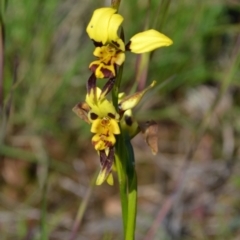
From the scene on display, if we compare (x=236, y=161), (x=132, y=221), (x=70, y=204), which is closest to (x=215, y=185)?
(x=236, y=161)

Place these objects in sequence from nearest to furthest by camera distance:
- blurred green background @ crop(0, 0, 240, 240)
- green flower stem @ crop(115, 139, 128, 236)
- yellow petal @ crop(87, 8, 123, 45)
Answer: yellow petal @ crop(87, 8, 123, 45) → green flower stem @ crop(115, 139, 128, 236) → blurred green background @ crop(0, 0, 240, 240)

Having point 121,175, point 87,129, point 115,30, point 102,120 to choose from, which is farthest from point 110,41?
point 87,129

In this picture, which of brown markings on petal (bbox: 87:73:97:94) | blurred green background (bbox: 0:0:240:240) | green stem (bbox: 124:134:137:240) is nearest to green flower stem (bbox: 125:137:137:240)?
green stem (bbox: 124:134:137:240)

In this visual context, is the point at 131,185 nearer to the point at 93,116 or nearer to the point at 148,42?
the point at 93,116

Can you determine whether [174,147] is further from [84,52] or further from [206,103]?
[84,52]

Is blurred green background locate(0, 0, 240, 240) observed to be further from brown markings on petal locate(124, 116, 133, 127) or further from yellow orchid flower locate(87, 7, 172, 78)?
yellow orchid flower locate(87, 7, 172, 78)
